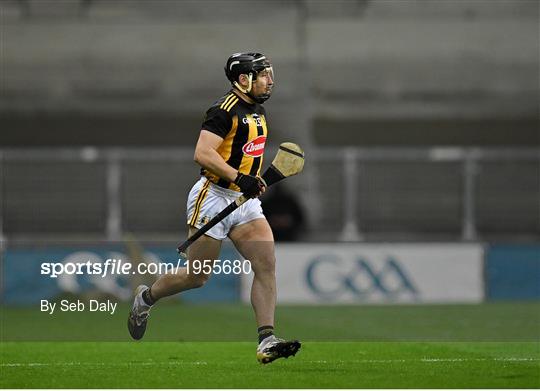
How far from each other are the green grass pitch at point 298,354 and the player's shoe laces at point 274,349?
0.32 ft

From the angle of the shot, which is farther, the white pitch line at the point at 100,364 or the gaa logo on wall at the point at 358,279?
the gaa logo on wall at the point at 358,279

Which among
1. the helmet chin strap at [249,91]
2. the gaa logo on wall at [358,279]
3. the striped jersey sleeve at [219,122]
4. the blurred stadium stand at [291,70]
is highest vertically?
the helmet chin strap at [249,91]

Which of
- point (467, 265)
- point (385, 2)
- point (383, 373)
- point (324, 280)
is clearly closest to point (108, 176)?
point (324, 280)

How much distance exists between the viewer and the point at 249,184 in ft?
26.8

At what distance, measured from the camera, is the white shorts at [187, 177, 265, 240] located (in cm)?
846

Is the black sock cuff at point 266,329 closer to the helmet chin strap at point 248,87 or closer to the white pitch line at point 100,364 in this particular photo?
the white pitch line at point 100,364

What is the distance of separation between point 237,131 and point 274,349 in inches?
55.4

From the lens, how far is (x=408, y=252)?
16.8 meters

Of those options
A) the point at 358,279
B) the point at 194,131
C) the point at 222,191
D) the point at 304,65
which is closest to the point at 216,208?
the point at 222,191

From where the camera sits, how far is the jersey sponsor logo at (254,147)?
8.44 metres

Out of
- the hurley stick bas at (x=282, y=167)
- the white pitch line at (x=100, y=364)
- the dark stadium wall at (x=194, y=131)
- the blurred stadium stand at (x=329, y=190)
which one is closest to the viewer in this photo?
the hurley stick bas at (x=282, y=167)

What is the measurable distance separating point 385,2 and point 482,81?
6.95 feet

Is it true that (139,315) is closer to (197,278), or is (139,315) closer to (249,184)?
(197,278)

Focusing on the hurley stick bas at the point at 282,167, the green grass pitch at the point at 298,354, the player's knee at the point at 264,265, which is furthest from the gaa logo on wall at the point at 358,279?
the player's knee at the point at 264,265
